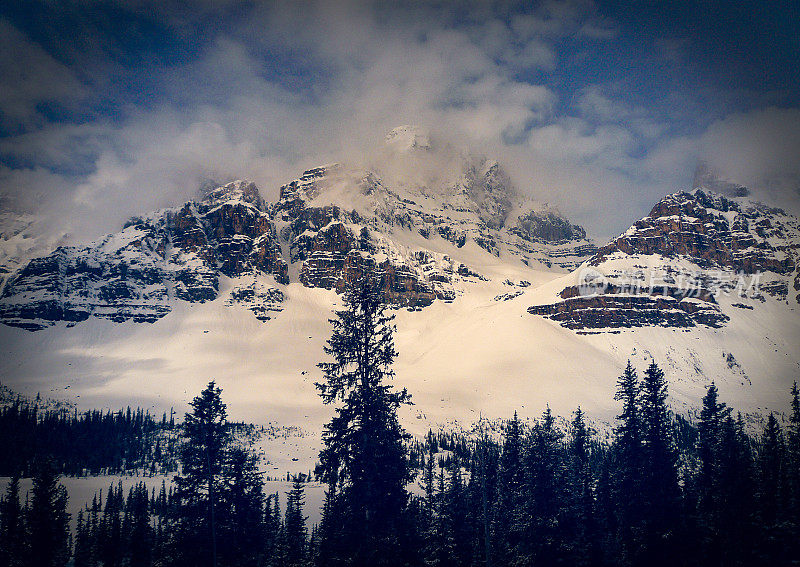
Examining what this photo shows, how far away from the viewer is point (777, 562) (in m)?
41.4

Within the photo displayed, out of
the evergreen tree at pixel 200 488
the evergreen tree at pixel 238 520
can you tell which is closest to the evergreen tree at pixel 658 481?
the evergreen tree at pixel 238 520

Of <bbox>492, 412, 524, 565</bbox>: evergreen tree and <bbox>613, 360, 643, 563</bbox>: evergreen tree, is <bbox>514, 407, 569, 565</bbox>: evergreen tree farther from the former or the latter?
<bbox>613, 360, 643, 563</bbox>: evergreen tree

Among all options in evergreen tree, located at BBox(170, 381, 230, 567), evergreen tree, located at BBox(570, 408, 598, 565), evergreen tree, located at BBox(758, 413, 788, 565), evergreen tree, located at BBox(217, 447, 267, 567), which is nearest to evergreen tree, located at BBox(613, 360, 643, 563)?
evergreen tree, located at BBox(570, 408, 598, 565)

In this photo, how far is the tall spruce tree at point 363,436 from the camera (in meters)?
36.3

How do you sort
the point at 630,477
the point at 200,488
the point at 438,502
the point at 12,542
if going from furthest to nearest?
the point at 12,542 → the point at 630,477 → the point at 438,502 → the point at 200,488

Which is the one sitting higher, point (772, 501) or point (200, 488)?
point (200, 488)

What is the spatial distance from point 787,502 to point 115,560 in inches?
2564

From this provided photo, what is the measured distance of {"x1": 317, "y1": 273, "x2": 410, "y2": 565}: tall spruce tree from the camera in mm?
36312

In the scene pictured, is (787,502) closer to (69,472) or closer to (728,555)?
(728,555)

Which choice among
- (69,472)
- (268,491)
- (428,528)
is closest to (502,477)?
(428,528)

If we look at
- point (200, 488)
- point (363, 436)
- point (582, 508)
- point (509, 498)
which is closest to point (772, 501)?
point (582, 508)

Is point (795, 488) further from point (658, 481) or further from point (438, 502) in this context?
point (438, 502)

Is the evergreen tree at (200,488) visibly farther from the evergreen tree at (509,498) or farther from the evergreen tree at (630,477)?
the evergreen tree at (630,477)

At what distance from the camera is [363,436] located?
121ft
